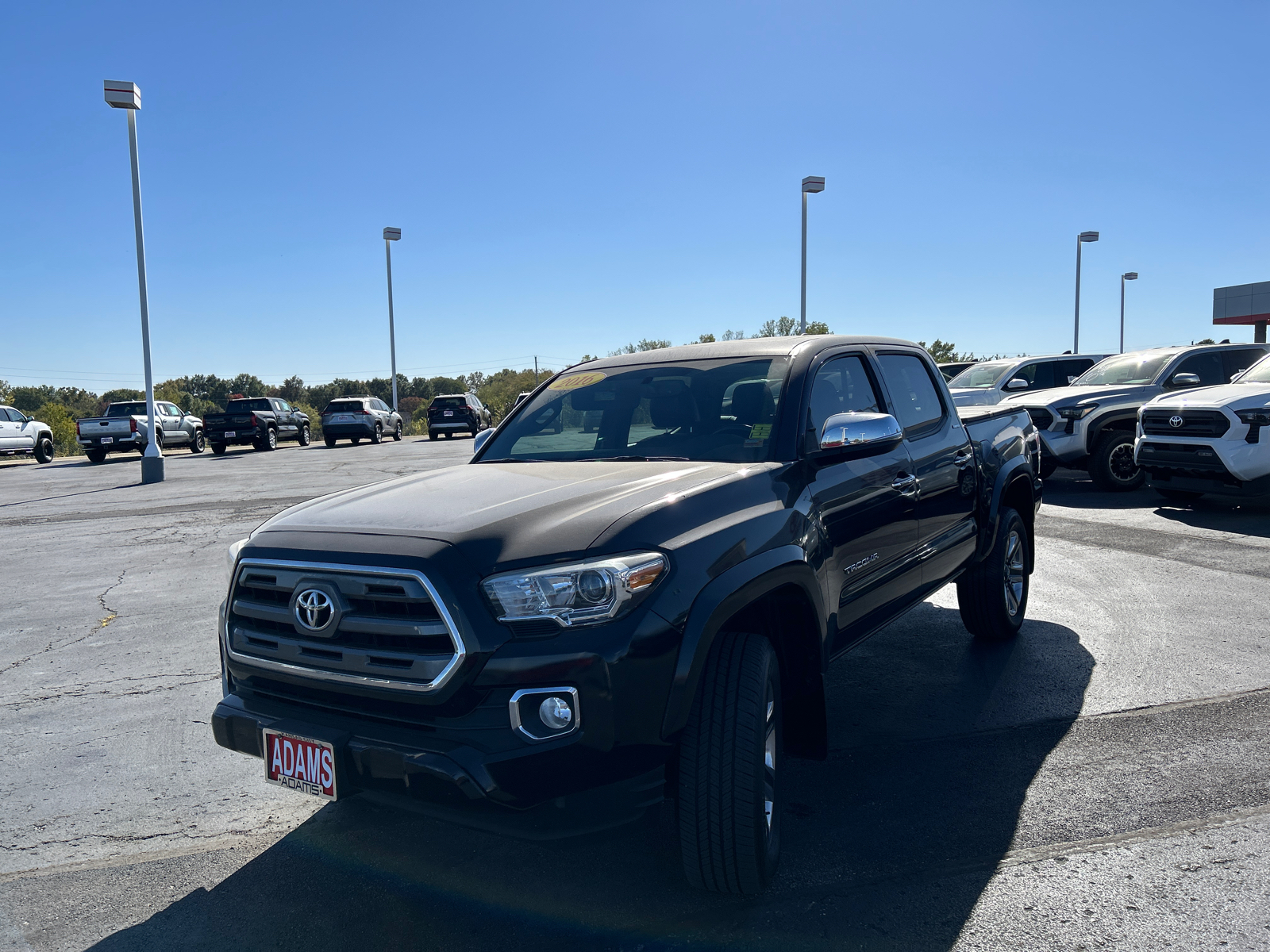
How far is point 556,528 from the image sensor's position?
8.48 feet

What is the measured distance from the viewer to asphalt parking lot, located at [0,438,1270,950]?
266 centimetres

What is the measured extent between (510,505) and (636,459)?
0.89 m

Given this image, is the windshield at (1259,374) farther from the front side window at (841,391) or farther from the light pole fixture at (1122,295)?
the light pole fixture at (1122,295)

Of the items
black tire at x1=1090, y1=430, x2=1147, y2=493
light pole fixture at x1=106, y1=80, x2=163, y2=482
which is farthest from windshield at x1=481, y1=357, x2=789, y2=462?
light pole fixture at x1=106, y1=80, x2=163, y2=482

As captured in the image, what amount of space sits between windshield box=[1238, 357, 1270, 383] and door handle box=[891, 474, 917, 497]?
8673 mm

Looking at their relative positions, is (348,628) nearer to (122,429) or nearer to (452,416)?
(122,429)

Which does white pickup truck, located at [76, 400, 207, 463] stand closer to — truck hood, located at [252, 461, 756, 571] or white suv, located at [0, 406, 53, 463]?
white suv, located at [0, 406, 53, 463]

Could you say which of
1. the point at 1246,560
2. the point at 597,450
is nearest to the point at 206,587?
the point at 597,450

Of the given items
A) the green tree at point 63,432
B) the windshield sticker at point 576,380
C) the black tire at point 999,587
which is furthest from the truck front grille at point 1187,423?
the green tree at point 63,432

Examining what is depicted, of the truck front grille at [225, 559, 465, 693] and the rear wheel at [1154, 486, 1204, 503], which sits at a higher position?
the truck front grille at [225, 559, 465, 693]

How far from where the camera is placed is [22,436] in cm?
2623

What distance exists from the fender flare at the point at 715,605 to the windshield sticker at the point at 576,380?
1.65 metres

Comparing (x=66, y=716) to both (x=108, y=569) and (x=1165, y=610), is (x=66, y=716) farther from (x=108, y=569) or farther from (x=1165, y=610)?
(x=1165, y=610)

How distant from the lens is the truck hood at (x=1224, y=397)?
31.2ft
